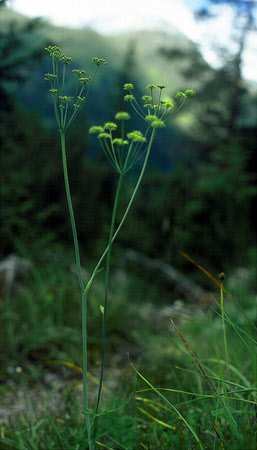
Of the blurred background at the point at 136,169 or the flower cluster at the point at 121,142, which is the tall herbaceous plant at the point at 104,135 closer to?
the flower cluster at the point at 121,142

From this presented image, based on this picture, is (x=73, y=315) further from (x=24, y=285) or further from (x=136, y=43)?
(x=136, y=43)

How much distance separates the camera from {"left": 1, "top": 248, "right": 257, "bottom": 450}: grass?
1414 mm

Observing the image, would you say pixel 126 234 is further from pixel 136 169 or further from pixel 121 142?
pixel 121 142

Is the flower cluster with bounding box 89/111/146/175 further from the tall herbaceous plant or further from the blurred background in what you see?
the blurred background

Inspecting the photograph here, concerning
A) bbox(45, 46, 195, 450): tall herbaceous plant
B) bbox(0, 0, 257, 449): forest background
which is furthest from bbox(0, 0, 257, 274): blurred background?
bbox(45, 46, 195, 450): tall herbaceous plant

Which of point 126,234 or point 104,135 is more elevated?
point 104,135

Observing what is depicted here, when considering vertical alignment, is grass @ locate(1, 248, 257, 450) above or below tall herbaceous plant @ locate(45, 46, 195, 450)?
below

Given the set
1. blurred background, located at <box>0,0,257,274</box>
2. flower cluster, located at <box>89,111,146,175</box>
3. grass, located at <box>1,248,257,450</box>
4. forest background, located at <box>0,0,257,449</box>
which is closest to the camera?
flower cluster, located at <box>89,111,146,175</box>

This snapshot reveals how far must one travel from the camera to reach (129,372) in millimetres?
2719

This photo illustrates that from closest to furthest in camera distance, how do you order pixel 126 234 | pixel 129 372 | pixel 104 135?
pixel 104 135 < pixel 129 372 < pixel 126 234

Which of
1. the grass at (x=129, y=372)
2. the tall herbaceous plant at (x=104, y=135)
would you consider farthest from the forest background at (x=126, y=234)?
the tall herbaceous plant at (x=104, y=135)

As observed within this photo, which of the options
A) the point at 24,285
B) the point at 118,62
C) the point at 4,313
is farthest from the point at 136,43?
the point at 4,313

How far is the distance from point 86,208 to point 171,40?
4.56 meters

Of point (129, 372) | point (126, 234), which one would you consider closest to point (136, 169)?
point (126, 234)
